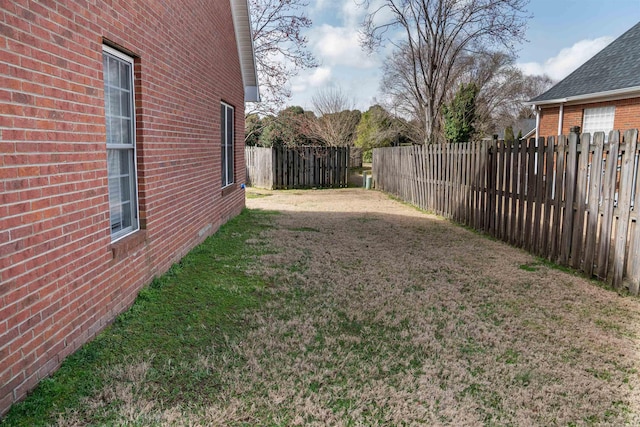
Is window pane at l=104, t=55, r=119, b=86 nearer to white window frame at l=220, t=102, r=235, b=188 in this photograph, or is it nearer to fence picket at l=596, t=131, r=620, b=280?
white window frame at l=220, t=102, r=235, b=188

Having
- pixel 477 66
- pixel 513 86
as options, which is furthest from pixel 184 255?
pixel 513 86

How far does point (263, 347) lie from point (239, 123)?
28.2 feet

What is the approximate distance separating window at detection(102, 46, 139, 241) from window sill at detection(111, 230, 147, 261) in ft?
0.29

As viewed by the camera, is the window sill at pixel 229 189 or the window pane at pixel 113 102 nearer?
the window pane at pixel 113 102

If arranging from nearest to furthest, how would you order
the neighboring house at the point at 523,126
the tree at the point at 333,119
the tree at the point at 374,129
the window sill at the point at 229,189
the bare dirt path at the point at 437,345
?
the bare dirt path at the point at 437,345
the window sill at the point at 229,189
the tree at the point at 333,119
the tree at the point at 374,129
the neighboring house at the point at 523,126

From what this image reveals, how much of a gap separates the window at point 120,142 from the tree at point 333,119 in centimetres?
2060

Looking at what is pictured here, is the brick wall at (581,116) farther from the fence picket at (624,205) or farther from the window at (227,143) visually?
the window at (227,143)

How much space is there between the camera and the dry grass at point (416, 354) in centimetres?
267

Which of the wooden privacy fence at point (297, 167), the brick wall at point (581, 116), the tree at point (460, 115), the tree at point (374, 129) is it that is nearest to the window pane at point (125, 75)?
the wooden privacy fence at point (297, 167)

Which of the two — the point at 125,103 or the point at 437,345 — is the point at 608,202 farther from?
the point at 125,103

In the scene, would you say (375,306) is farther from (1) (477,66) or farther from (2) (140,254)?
(1) (477,66)

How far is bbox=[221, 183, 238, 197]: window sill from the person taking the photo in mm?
9147

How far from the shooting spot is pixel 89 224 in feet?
11.0

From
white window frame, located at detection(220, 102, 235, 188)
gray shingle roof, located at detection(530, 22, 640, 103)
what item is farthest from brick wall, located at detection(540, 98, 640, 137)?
white window frame, located at detection(220, 102, 235, 188)
